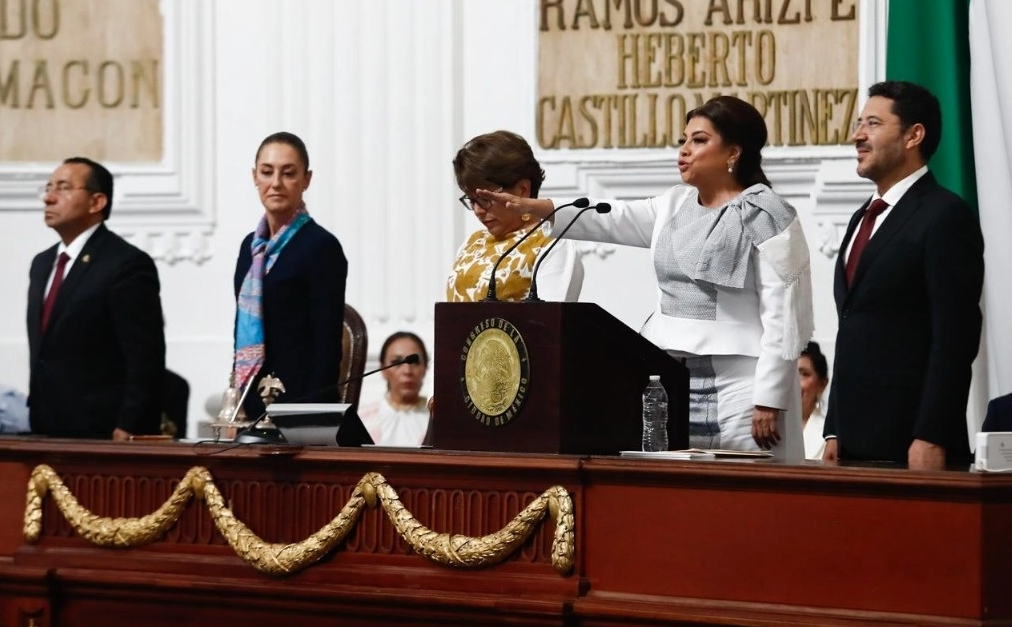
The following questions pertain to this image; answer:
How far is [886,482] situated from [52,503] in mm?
2052

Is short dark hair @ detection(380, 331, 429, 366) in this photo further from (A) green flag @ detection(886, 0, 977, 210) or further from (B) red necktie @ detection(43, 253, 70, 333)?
(A) green flag @ detection(886, 0, 977, 210)

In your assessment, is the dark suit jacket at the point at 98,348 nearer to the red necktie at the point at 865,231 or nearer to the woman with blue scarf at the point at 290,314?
the woman with blue scarf at the point at 290,314

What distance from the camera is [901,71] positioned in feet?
19.8

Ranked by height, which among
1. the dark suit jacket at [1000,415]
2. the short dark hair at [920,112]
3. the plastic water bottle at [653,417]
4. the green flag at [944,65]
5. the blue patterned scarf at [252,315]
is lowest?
the dark suit jacket at [1000,415]

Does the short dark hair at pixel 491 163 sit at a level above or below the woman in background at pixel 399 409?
above

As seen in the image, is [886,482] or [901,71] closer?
[886,482]

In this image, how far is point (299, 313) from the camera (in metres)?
4.82

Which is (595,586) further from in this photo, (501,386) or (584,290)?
(584,290)

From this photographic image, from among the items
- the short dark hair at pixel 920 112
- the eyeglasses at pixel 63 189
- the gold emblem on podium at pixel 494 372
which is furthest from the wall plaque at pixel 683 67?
the gold emblem on podium at pixel 494 372

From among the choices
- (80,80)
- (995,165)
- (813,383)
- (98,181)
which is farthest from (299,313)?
(80,80)

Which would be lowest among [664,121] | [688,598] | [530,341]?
[688,598]

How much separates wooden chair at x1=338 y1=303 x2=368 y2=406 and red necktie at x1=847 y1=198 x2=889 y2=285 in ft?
4.76

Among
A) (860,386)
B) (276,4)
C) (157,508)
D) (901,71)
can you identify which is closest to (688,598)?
(860,386)

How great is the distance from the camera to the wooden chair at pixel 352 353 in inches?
194
